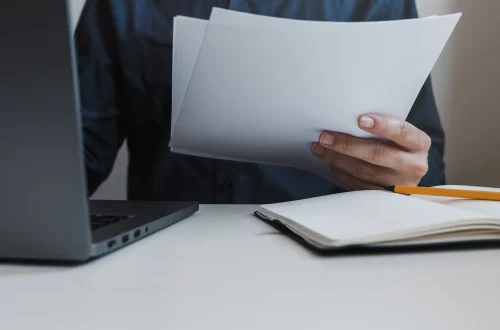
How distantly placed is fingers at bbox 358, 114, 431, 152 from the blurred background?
25.4 inches

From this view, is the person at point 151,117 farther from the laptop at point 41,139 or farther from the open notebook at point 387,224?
the laptop at point 41,139

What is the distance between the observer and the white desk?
0.24 m

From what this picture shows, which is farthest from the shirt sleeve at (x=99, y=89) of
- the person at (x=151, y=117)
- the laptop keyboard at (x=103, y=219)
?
the laptop keyboard at (x=103, y=219)

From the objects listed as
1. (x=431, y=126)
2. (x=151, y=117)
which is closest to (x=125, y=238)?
(x=151, y=117)

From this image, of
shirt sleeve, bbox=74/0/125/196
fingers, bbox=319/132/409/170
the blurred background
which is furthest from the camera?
the blurred background

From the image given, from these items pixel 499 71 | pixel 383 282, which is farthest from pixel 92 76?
pixel 499 71

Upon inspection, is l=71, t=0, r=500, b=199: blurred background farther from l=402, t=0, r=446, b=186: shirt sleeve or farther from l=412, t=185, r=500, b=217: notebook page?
l=412, t=185, r=500, b=217: notebook page

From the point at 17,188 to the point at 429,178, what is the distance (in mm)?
752

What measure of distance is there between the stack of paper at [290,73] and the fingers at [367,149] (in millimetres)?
11

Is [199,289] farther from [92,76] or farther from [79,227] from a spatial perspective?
[92,76]

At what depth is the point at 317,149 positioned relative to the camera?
2.10 ft

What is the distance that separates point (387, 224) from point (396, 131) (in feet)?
0.73

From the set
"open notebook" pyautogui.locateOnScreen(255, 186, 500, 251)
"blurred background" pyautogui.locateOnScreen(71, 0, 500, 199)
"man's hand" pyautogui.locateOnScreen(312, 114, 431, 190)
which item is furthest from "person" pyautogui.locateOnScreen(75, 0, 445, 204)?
"open notebook" pyautogui.locateOnScreen(255, 186, 500, 251)

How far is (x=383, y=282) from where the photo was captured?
306 millimetres
